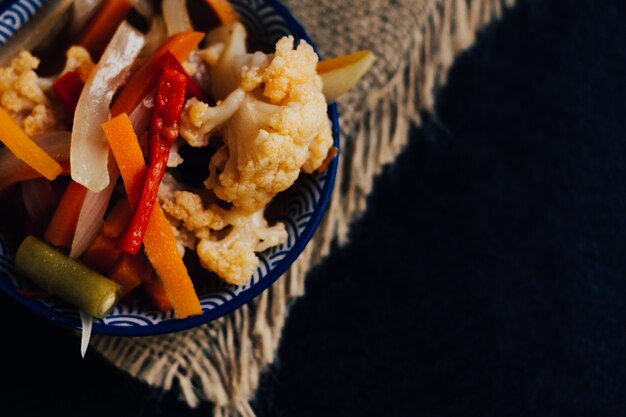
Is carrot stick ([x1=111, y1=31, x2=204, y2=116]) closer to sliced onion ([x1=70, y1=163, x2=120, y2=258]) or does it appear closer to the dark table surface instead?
sliced onion ([x1=70, y1=163, x2=120, y2=258])

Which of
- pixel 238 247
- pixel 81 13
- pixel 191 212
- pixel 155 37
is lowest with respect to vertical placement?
pixel 238 247

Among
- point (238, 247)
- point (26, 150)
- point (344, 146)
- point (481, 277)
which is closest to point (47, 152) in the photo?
point (26, 150)

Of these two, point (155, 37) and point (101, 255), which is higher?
point (155, 37)

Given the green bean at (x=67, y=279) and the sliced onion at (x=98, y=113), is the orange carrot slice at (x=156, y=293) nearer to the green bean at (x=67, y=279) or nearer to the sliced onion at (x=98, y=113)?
the green bean at (x=67, y=279)

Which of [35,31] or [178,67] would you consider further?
[35,31]

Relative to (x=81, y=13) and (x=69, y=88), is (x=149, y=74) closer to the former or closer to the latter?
(x=69, y=88)

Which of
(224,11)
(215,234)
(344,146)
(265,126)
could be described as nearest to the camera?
(265,126)

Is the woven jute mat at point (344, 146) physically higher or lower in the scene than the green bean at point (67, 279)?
lower

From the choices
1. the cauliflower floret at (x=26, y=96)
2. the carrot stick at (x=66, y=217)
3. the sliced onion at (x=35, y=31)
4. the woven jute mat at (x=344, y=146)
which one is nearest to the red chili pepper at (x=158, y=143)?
the carrot stick at (x=66, y=217)

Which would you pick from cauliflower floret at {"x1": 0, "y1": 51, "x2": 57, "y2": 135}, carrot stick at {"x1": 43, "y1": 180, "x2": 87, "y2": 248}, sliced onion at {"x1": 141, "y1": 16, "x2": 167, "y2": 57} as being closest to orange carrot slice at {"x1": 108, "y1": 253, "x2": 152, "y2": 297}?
carrot stick at {"x1": 43, "y1": 180, "x2": 87, "y2": 248}
